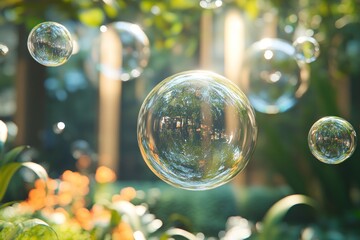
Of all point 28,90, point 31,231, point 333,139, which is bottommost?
point 31,231

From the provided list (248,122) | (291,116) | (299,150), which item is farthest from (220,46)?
(248,122)

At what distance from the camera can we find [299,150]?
7.95 meters

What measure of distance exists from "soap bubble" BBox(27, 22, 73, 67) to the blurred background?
7.66ft

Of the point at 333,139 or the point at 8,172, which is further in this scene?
the point at 333,139

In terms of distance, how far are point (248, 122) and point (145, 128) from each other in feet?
1.49

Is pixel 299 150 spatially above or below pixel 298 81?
below

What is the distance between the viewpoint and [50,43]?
12.9 feet

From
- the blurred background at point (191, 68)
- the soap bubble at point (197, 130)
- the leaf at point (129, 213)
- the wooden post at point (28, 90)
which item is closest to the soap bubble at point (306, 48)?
the blurred background at point (191, 68)

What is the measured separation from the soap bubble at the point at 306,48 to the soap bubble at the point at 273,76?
51 cm

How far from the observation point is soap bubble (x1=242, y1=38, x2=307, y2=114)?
5488 mm

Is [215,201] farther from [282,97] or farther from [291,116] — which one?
[282,97]

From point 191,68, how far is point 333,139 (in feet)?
20.5

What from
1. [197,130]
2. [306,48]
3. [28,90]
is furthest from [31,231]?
[28,90]

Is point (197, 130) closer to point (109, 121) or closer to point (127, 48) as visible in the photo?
point (127, 48)
